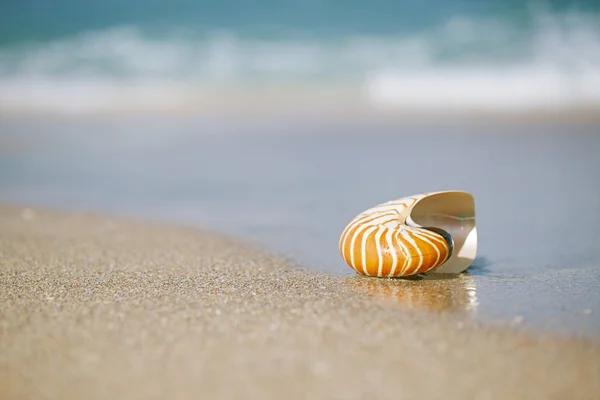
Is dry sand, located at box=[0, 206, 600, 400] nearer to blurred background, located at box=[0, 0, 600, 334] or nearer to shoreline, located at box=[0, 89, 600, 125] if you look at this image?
blurred background, located at box=[0, 0, 600, 334]

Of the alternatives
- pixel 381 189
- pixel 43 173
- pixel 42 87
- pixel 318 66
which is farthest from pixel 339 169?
pixel 42 87

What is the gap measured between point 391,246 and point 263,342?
127 cm

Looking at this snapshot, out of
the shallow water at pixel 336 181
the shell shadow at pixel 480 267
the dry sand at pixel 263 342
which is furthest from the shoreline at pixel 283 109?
the dry sand at pixel 263 342

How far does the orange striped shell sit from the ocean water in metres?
17.3

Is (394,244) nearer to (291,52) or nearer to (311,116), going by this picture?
(311,116)

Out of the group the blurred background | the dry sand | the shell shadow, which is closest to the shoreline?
the blurred background

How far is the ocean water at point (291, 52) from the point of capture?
21.5 m

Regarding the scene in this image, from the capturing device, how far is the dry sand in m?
2.65

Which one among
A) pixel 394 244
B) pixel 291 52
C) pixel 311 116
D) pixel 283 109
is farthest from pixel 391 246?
pixel 291 52

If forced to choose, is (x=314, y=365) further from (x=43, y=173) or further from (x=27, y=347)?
(x=43, y=173)

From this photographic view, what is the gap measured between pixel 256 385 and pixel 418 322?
996 mm

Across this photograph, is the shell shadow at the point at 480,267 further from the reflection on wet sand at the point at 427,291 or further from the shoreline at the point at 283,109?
the shoreline at the point at 283,109

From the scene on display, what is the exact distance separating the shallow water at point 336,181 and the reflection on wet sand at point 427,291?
6 centimetres

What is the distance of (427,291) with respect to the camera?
3982mm
